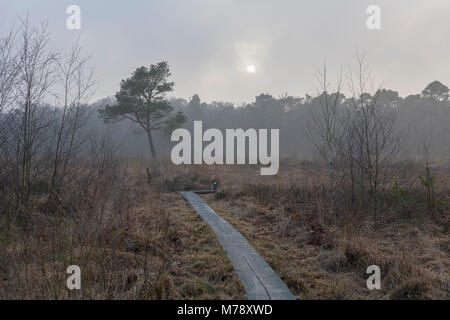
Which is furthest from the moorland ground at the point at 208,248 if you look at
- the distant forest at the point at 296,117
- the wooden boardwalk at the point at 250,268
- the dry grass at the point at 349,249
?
the distant forest at the point at 296,117

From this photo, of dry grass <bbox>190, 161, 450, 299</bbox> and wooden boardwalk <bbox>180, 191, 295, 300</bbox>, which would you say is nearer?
wooden boardwalk <bbox>180, 191, 295, 300</bbox>

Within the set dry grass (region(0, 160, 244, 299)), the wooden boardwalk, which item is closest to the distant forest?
the wooden boardwalk

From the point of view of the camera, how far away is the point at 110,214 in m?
4.14

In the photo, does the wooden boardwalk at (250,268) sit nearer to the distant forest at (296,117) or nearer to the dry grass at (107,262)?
the dry grass at (107,262)

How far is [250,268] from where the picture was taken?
3381 millimetres

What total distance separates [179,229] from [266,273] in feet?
8.43

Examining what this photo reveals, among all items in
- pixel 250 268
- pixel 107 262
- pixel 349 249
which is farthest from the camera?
pixel 349 249

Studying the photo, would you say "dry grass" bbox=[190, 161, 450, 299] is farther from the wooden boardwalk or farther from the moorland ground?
the wooden boardwalk

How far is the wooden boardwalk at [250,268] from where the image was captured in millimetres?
2727

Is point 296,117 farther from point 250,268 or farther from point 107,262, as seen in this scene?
point 107,262

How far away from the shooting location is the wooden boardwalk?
2727mm

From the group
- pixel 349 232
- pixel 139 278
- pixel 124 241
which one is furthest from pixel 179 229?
pixel 349 232

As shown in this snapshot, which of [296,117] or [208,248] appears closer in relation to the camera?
[208,248]

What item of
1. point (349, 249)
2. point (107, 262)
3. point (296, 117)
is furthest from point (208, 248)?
point (296, 117)
